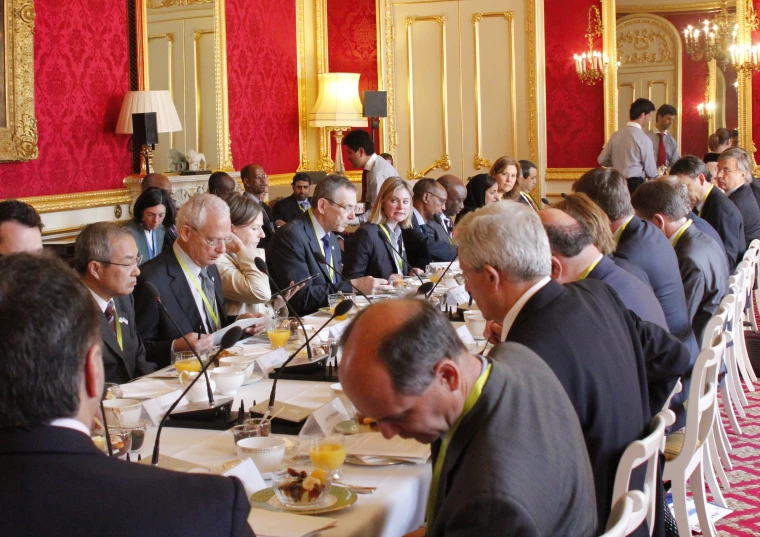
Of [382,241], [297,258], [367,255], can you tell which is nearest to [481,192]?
[382,241]

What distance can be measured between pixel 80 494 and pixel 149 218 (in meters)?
4.89

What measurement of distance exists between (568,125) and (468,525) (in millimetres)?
10142

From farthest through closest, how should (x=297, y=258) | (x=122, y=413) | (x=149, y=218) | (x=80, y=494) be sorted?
(x=149, y=218), (x=297, y=258), (x=122, y=413), (x=80, y=494)

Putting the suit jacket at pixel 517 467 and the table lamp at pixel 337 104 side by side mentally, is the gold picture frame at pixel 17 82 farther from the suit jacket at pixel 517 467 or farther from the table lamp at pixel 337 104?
the suit jacket at pixel 517 467

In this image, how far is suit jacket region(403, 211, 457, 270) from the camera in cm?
621

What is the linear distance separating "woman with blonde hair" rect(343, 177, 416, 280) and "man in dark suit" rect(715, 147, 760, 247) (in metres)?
2.86

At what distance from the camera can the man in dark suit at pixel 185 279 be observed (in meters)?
3.81

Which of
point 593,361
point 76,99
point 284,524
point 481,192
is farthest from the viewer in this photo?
point 481,192

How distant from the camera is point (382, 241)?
5523 mm

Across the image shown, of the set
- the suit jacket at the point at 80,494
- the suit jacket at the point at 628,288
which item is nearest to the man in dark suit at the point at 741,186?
the suit jacket at the point at 628,288

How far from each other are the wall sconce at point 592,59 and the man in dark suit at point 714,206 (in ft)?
15.3

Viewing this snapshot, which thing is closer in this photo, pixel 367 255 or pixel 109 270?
pixel 109 270

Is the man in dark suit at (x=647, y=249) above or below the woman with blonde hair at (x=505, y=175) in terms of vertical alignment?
below

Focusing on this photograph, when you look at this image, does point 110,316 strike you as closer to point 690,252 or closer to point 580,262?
point 580,262
